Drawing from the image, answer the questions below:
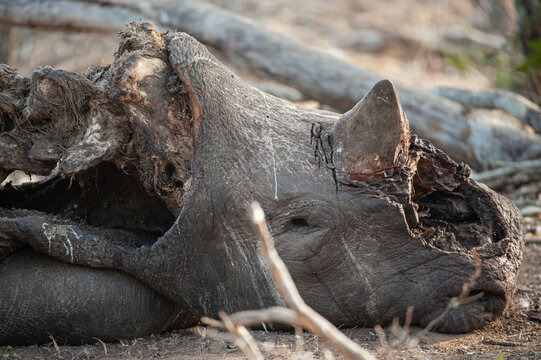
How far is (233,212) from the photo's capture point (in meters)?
2.76

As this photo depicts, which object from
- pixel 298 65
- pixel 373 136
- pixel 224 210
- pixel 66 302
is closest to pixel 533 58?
pixel 298 65

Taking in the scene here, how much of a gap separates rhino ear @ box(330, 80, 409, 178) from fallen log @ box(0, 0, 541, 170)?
10.3ft

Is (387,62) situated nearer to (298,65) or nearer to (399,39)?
(399,39)

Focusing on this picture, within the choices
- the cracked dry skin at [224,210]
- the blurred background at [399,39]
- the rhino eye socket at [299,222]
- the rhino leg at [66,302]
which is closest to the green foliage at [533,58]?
the blurred background at [399,39]

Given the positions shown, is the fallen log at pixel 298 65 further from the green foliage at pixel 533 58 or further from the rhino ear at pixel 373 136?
the rhino ear at pixel 373 136

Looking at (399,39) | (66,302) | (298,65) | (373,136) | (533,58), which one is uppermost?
(399,39)

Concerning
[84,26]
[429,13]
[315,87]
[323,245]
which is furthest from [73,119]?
[429,13]

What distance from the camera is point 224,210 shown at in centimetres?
277

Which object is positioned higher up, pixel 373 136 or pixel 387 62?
pixel 387 62

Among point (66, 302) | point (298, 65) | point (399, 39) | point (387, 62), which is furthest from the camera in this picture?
point (399, 39)

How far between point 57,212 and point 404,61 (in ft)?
28.6

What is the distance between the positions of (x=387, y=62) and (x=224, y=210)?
861 centimetres

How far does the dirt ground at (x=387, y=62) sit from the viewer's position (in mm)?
2758

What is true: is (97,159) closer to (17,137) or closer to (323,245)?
(17,137)
